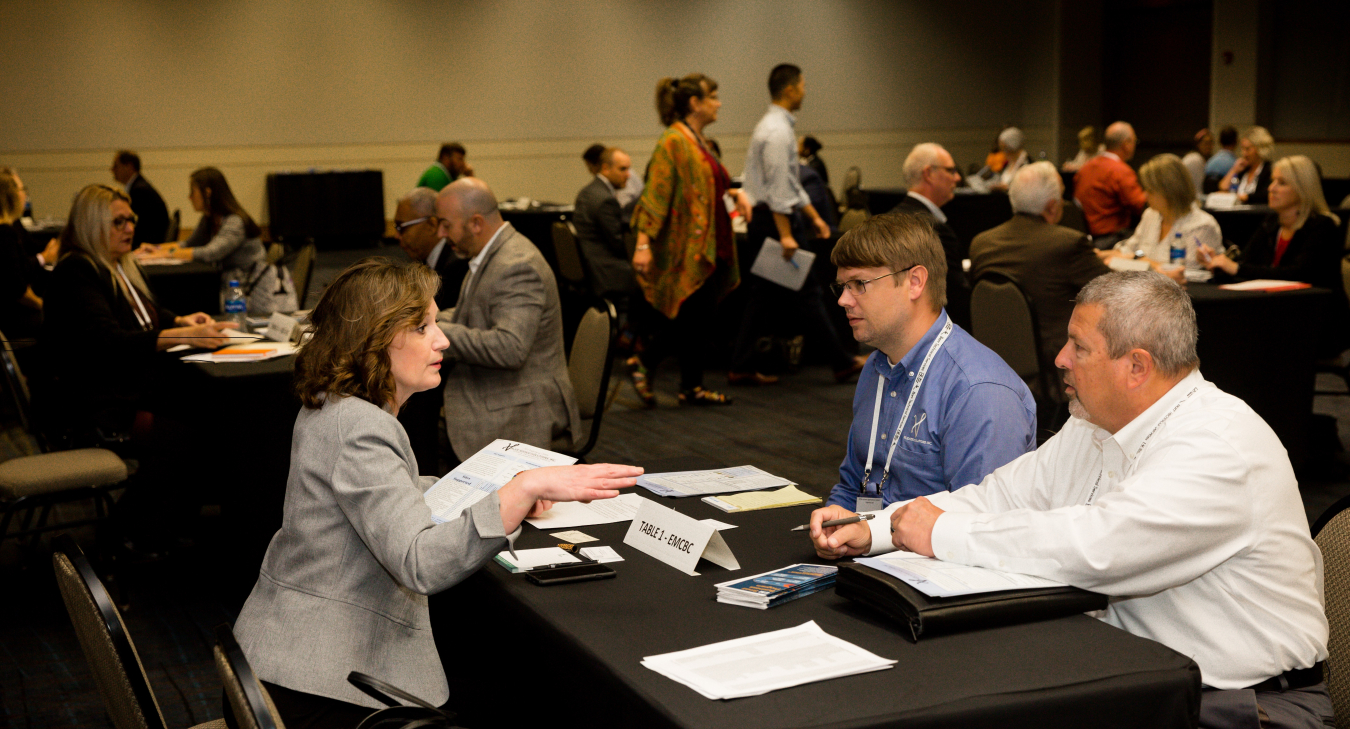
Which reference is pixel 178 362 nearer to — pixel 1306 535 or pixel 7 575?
pixel 7 575

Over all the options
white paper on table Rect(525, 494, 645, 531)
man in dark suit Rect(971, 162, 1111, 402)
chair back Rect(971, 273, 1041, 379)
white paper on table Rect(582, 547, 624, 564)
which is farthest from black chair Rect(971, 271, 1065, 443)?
white paper on table Rect(582, 547, 624, 564)

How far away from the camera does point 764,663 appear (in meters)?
1.44

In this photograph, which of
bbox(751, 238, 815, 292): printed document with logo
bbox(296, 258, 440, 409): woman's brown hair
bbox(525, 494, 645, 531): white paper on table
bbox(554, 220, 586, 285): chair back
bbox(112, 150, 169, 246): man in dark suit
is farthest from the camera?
bbox(112, 150, 169, 246): man in dark suit

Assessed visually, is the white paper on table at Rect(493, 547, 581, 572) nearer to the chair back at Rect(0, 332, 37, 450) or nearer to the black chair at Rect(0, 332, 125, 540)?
the black chair at Rect(0, 332, 125, 540)

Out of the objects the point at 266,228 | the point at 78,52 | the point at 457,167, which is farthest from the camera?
the point at 266,228

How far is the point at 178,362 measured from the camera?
4.20m

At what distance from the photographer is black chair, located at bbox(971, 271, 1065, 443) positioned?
170 inches

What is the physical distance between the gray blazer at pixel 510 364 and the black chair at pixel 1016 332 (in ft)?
5.31

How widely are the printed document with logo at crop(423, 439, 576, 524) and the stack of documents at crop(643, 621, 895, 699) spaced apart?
2.12ft

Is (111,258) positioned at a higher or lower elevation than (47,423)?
higher

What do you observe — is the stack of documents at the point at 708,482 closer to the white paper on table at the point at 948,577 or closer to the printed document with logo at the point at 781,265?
the white paper on table at the point at 948,577

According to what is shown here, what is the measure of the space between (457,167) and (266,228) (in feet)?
10.3

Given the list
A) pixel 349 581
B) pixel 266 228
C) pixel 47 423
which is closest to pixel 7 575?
pixel 47 423

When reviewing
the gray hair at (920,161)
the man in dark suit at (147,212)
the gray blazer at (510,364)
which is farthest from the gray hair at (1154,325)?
the man in dark suit at (147,212)
